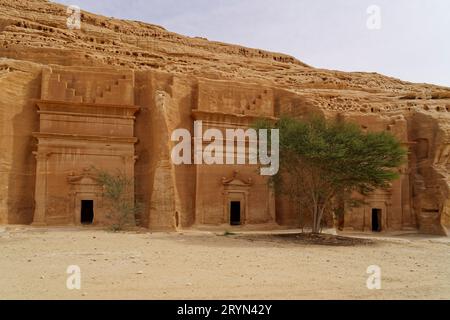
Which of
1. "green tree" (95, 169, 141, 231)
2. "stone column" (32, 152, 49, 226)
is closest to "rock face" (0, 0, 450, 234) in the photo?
"stone column" (32, 152, 49, 226)

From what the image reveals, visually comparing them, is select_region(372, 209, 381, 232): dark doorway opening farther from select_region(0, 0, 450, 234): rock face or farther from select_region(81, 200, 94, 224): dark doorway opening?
select_region(81, 200, 94, 224): dark doorway opening

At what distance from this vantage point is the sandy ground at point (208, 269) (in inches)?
311

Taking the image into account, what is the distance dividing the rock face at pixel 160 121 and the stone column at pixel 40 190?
0.21 feet

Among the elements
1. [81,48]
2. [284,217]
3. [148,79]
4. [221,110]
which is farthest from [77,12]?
[284,217]

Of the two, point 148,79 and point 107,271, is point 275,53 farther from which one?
point 107,271

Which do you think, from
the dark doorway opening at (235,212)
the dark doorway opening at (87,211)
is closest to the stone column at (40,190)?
the dark doorway opening at (87,211)

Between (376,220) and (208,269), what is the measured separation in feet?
60.1

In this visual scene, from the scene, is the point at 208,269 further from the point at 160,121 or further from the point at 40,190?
the point at 40,190

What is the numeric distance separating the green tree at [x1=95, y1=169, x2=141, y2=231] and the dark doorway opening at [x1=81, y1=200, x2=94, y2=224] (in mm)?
1521

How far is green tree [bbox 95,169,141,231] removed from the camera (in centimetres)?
2077

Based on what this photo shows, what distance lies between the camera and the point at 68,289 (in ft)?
25.8

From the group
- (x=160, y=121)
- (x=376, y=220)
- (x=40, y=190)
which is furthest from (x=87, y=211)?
(x=376, y=220)
